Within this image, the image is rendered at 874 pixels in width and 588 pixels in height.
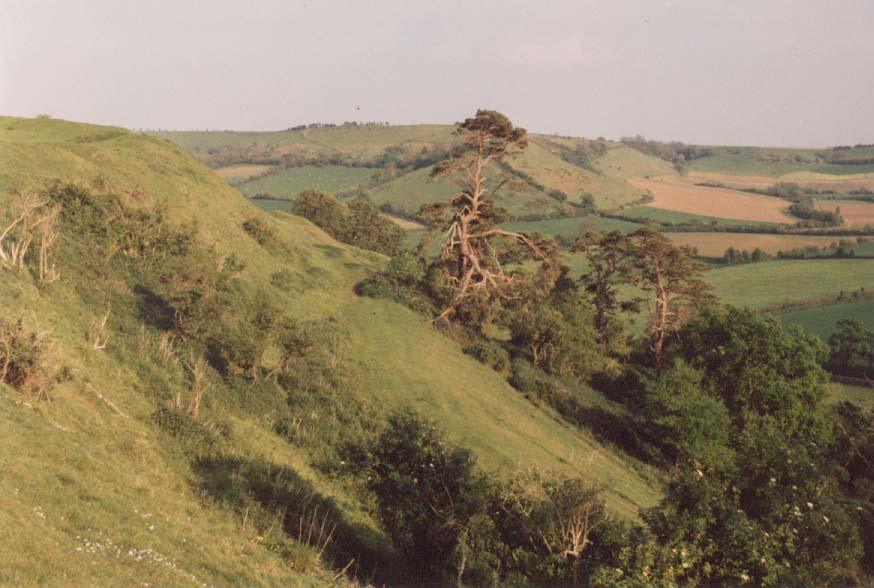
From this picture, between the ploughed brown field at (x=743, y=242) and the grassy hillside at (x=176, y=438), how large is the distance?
4182 inches

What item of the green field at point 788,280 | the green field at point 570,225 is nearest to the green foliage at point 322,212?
the green field at point 570,225

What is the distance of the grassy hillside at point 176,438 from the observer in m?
11.8

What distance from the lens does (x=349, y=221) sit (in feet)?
311

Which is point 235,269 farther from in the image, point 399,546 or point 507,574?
point 507,574

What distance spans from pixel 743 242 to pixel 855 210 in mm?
53470

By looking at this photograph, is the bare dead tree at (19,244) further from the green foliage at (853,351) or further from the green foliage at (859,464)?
the green foliage at (853,351)

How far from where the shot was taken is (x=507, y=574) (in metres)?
15.2

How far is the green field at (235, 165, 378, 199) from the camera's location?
17300cm

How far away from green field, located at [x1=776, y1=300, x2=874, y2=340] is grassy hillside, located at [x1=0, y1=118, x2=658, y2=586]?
62965 millimetres

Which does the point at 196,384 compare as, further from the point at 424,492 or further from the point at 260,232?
the point at 260,232

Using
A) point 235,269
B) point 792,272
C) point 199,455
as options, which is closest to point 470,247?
point 235,269

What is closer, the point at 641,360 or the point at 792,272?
the point at 641,360

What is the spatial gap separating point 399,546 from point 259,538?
13.6 feet

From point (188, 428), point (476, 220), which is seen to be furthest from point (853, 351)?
point (188, 428)
